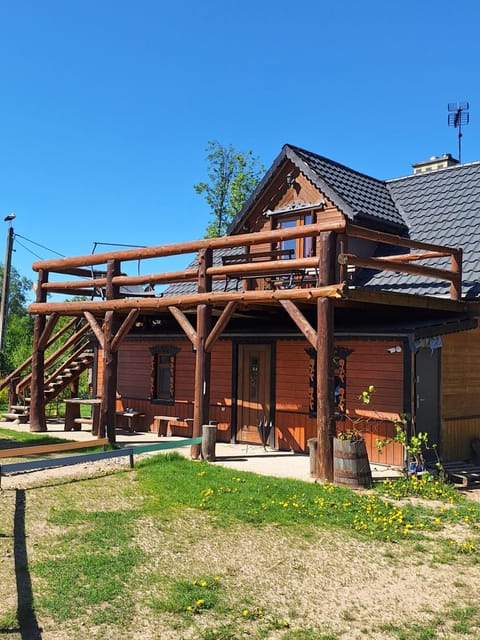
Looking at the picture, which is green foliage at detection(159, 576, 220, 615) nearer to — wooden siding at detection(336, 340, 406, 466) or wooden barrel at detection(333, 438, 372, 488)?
wooden barrel at detection(333, 438, 372, 488)

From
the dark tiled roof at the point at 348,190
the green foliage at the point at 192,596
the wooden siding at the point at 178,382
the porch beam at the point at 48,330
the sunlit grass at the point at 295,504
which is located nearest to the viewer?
the green foliage at the point at 192,596

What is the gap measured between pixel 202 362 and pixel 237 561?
566cm

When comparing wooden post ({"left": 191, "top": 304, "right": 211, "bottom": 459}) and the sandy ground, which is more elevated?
wooden post ({"left": 191, "top": 304, "right": 211, "bottom": 459})

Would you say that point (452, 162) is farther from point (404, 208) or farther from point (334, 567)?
point (334, 567)

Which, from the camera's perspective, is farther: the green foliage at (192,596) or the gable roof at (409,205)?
the gable roof at (409,205)

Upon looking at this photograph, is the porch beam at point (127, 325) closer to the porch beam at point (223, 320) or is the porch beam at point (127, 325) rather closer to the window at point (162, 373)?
the porch beam at point (223, 320)

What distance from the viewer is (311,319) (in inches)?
539

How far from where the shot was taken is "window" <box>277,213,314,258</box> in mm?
14336

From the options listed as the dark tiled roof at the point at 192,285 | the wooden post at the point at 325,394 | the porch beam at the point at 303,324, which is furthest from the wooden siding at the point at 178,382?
the wooden post at the point at 325,394

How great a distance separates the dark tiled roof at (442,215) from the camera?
41.0ft

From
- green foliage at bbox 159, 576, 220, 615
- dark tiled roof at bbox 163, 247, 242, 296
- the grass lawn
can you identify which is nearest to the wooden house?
dark tiled roof at bbox 163, 247, 242, 296

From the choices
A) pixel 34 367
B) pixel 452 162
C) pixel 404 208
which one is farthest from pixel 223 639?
pixel 452 162

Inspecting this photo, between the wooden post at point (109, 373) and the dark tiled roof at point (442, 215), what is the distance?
5.84 meters

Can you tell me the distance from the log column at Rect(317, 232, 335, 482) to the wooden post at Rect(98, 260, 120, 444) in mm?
5314
